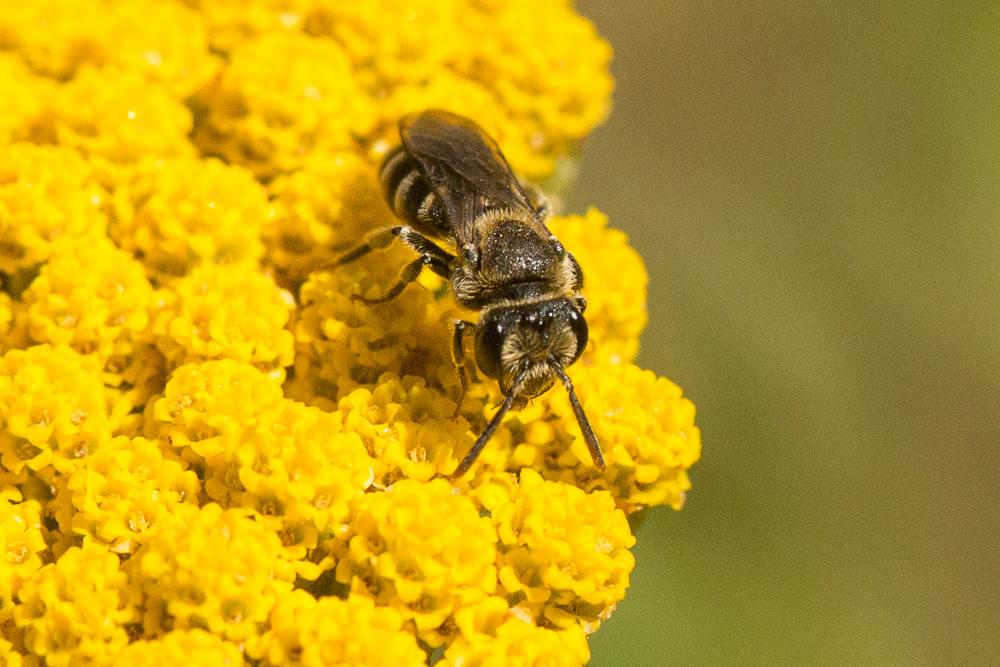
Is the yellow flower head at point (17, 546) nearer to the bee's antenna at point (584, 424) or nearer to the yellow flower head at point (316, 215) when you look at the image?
the yellow flower head at point (316, 215)

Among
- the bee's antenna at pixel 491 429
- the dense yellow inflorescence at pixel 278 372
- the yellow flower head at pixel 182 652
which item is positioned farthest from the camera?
the bee's antenna at pixel 491 429

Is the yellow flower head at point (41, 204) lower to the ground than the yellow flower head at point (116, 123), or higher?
lower

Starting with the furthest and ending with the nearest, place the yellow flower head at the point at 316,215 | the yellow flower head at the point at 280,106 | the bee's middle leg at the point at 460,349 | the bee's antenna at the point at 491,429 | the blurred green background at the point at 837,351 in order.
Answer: the blurred green background at the point at 837,351 → the yellow flower head at the point at 280,106 → the yellow flower head at the point at 316,215 → the bee's middle leg at the point at 460,349 → the bee's antenna at the point at 491,429

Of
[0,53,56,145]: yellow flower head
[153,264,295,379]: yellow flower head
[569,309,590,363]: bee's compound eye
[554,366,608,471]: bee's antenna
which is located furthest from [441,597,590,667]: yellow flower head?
[0,53,56,145]: yellow flower head

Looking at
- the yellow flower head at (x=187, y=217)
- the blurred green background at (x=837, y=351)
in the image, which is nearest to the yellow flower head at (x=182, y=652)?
the yellow flower head at (x=187, y=217)

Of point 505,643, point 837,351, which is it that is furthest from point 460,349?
point 837,351

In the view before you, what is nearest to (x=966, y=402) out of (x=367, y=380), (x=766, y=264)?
(x=766, y=264)

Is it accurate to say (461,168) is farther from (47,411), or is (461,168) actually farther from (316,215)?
(47,411)

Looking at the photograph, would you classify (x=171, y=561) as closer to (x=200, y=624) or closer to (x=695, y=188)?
(x=200, y=624)
